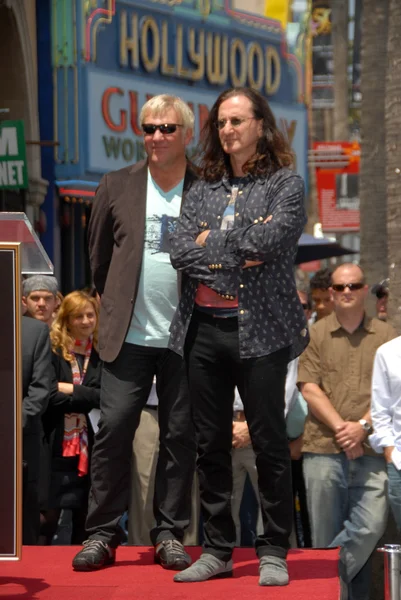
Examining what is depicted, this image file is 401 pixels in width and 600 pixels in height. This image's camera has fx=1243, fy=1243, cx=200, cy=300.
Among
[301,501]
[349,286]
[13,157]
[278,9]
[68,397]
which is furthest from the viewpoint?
[278,9]

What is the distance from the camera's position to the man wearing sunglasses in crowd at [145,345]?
5.85 metres

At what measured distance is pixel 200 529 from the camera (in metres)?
8.70

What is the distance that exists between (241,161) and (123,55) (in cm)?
1260

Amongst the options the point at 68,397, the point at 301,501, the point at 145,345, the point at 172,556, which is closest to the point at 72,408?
the point at 68,397

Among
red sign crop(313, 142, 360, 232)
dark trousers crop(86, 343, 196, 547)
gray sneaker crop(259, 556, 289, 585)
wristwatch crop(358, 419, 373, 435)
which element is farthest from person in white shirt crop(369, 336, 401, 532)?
red sign crop(313, 142, 360, 232)

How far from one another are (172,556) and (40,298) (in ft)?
10.0

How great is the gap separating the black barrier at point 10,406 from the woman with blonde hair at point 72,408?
2867 millimetres

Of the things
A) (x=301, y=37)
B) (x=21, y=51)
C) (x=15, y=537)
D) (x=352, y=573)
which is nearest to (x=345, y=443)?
(x=352, y=573)

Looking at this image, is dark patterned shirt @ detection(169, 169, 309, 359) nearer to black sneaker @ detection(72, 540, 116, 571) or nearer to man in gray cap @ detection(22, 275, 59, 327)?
black sneaker @ detection(72, 540, 116, 571)

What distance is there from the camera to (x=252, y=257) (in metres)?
5.39

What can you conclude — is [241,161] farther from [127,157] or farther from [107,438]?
[127,157]

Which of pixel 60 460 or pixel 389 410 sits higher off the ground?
pixel 389 410

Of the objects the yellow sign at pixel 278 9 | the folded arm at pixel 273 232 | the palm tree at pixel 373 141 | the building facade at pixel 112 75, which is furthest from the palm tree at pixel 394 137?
the yellow sign at pixel 278 9

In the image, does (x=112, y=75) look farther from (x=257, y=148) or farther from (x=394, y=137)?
(x=257, y=148)
